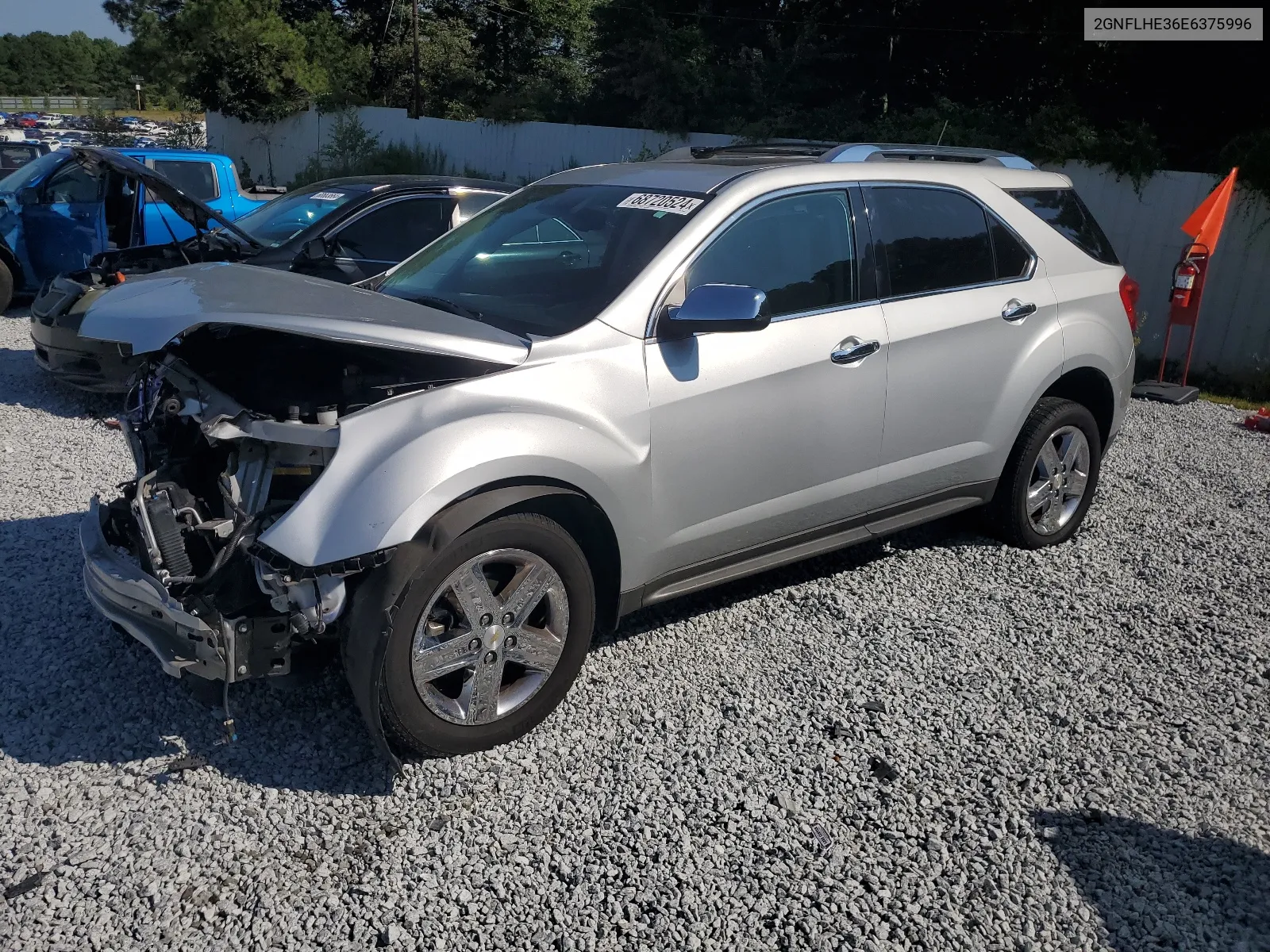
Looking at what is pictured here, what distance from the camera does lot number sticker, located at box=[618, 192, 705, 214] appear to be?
398 cm

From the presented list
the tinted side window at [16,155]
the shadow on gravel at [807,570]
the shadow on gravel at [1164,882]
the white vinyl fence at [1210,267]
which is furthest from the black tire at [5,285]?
the white vinyl fence at [1210,267]

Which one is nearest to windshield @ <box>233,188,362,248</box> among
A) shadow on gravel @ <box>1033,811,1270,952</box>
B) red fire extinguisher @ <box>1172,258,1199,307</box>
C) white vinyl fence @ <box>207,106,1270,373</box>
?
shadow on gravel @ <box>1033,811,1270,952</box>

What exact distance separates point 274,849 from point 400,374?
5.04 feet

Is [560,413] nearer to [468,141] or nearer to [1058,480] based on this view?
[1058,480]

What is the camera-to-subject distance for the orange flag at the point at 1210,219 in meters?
10.0

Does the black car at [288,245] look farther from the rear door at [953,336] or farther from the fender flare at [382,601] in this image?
the fender flare at [382,601]

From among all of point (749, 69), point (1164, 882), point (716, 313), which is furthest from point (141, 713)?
point (749, 69)

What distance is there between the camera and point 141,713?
3.68 meters

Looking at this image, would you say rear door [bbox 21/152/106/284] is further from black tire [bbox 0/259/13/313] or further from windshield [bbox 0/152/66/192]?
black tire [bbox 0/259/13/313]

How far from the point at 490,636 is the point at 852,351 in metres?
1.92

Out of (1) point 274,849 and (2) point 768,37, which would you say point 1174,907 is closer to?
(1) point 274,849

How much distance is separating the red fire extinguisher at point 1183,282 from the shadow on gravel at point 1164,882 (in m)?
8.02

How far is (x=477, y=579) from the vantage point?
3264 millimetres

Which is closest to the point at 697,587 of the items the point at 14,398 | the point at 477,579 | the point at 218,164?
the point at 477,579
